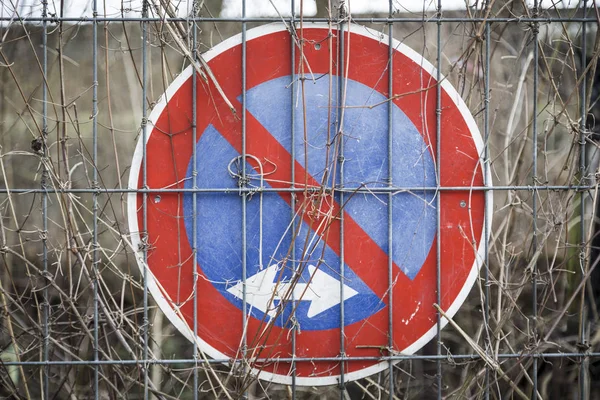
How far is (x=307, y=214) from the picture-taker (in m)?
2.36

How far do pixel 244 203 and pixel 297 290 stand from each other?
1.28 ft

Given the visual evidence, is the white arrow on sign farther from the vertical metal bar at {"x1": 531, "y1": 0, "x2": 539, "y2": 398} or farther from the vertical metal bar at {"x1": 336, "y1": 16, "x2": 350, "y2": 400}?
the vertical metal bar at {"x1": 531, "y1": 0, "x2": 539, "y2": 398}

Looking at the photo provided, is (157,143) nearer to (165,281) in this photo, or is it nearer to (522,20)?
(165,281)

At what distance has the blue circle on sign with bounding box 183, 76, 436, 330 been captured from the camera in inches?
93.0

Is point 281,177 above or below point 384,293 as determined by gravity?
above

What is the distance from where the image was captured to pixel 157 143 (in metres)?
2.37

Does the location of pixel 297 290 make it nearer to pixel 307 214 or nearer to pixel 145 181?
pixel 307 214

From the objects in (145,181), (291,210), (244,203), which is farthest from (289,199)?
(145,181)

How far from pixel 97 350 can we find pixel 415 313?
124 centimetres

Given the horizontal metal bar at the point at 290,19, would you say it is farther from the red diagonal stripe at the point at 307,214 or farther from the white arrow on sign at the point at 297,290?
the white arrow on sign at the point at 297,290

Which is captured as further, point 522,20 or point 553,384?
point 553,384

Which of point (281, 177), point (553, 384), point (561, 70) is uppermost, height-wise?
point (561, 70)

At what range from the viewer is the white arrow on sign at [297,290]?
236cm

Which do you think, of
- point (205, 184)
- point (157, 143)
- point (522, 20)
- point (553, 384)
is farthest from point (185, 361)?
point (522, 20)
